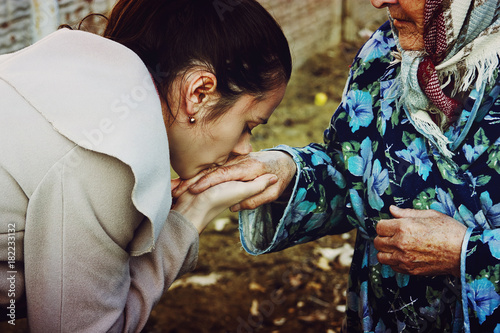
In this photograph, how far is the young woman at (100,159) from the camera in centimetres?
154

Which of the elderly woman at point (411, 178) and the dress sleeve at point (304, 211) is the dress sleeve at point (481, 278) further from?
the dress sleeve at point (304, 211)

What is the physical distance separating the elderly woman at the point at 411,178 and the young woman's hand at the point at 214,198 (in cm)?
5

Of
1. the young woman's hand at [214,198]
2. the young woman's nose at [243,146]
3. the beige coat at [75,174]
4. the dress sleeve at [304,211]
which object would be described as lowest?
the dress sleeve at [304,211]

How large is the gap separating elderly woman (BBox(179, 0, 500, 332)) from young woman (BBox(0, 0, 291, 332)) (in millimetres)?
500

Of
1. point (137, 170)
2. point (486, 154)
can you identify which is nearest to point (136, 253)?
point (137, 170)

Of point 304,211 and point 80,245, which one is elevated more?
point 80,245

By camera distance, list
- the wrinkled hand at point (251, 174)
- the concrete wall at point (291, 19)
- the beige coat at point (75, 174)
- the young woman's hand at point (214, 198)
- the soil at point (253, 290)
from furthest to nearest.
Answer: the concrete wall at point (291, 19) → the soil at point (253, 290) → the wrinkled hand at point (251, 174) → the young woman's hand at point (214, 198) → the beige coat at point (75, 174)

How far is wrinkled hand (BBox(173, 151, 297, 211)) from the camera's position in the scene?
2.22 metres

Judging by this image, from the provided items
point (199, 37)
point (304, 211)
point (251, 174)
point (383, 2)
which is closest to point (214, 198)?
point (251, 174)

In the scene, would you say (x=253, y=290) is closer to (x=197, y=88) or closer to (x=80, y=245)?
(x=197, y=88)

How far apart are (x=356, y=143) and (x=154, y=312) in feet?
6.81

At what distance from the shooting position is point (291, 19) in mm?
7074

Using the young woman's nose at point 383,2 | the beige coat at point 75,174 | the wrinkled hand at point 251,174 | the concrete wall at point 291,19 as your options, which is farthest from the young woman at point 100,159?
the concrete wall at point 291,19

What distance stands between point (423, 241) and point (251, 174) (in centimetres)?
78
